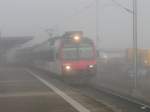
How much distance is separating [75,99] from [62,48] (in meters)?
11.2

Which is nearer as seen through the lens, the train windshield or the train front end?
the train front end

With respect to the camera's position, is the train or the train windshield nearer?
the train

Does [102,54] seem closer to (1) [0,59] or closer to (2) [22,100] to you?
(2) [22,100]

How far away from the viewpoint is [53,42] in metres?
34.3

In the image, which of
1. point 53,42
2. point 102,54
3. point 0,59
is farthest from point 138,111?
point 0,59

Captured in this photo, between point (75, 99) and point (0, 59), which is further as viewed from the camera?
point (0, 59)

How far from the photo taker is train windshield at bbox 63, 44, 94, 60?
3047 cm

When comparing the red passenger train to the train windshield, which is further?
the train windshield

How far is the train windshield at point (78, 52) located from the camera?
30469 millimetres

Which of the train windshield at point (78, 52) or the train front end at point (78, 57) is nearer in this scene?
the train front end at point (78, 57)

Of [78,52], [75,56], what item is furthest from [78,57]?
[78,52]

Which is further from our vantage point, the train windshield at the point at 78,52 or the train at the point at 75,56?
the train windshield at the point at 78,52

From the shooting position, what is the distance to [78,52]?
3089 centimetres

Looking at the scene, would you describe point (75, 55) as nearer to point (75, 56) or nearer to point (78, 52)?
point (75, 56)
